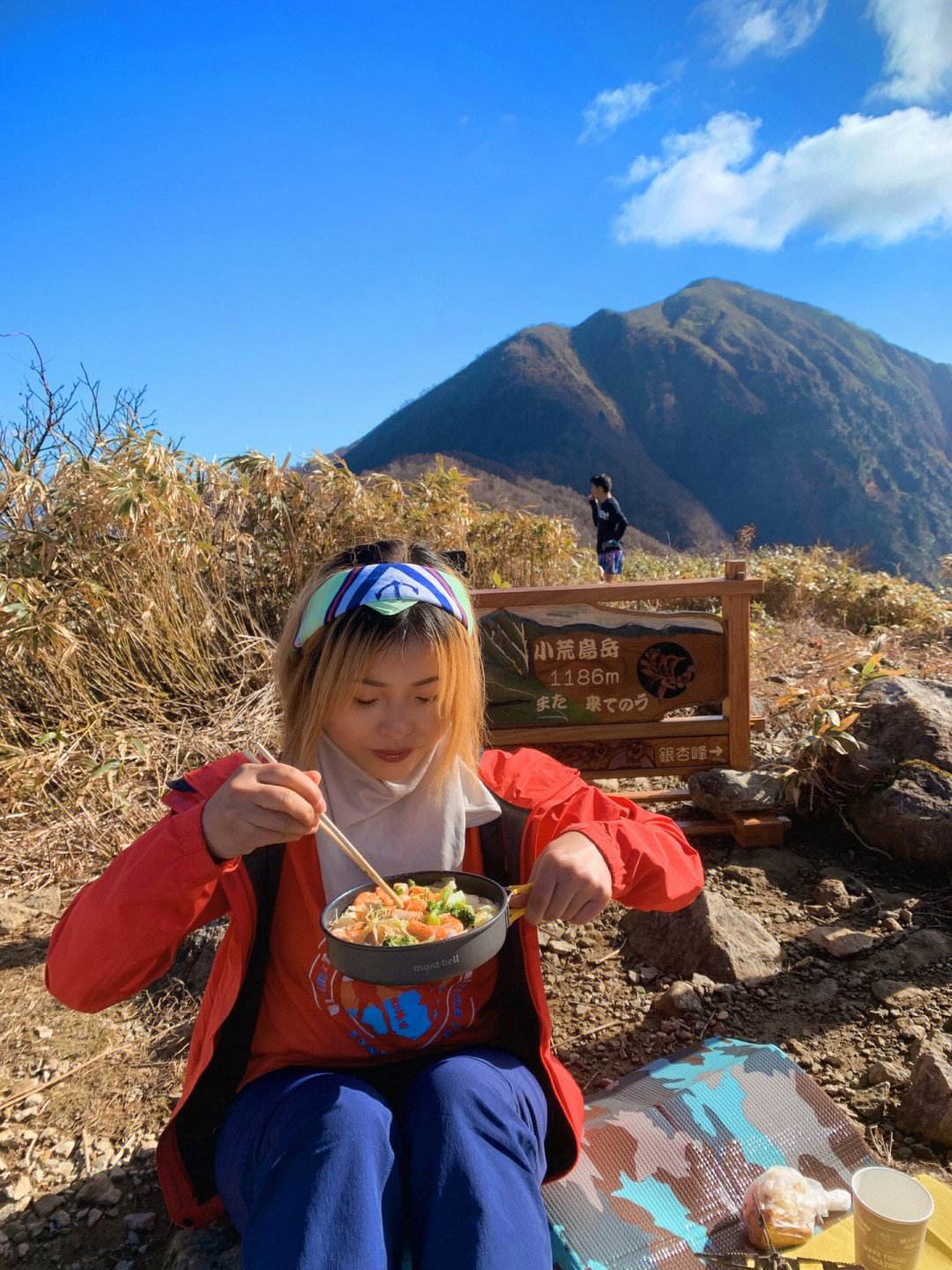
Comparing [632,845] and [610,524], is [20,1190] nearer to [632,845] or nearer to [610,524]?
[632,845]

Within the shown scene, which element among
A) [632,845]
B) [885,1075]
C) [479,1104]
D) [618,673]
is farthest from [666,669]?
[479,1104]

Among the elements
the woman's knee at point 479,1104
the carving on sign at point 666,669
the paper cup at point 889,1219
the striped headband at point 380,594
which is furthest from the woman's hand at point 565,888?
the carving on sign at point 666,669

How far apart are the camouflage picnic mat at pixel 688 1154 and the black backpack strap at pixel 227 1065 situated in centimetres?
62

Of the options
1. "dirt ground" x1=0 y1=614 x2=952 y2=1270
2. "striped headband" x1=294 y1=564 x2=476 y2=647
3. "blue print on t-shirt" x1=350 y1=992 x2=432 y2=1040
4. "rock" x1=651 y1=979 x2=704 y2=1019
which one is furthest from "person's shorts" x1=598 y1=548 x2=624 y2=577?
"blue print on t-shirt" x1=350 y1=992 x2=432 y2=1040

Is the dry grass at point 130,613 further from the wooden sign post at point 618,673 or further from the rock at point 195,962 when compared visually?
the wooden sign post at point 618,673

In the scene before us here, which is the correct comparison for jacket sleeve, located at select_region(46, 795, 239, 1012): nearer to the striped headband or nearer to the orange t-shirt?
the orange t-shirt

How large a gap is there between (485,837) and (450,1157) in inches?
23.1

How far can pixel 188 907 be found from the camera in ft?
4.15

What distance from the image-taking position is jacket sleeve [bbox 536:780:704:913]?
4.71 feet

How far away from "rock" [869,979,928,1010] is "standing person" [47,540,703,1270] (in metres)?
1.12

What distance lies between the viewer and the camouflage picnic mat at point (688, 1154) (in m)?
1.50

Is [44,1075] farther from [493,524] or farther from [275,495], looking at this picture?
[493,524]

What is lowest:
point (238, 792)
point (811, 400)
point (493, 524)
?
point (238, 792)

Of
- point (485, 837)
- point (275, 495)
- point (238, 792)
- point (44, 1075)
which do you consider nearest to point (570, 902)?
point (485, 837)
